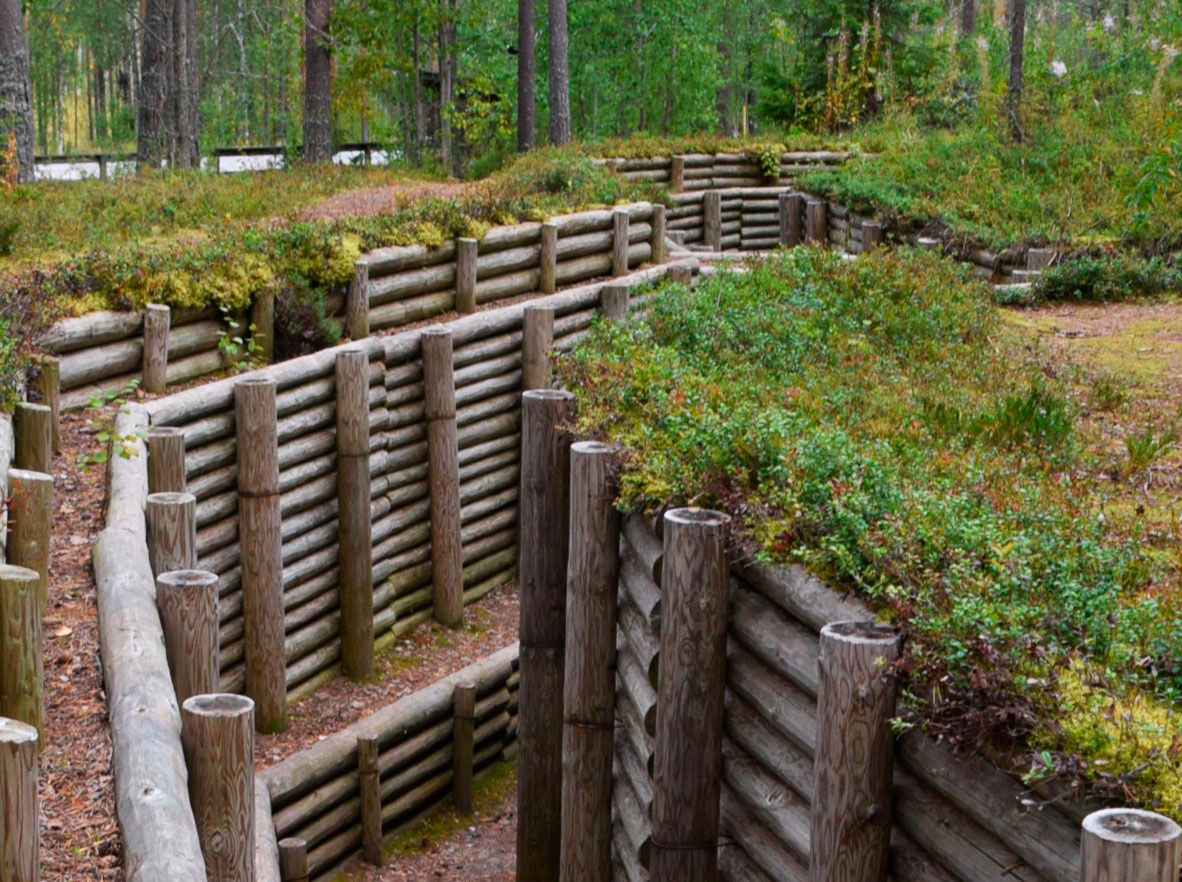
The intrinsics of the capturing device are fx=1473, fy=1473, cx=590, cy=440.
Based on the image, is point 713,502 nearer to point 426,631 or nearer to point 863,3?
point 426,631

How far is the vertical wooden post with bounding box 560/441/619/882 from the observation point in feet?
24.3

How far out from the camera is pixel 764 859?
5977 mm

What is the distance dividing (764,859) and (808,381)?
325 centimetres

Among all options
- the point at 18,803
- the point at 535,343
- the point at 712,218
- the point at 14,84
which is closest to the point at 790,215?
the point at 712,218

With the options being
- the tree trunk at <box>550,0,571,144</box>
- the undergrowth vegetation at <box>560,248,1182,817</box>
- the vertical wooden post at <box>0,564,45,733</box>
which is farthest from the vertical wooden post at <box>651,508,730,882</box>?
the tree trunk at <box>550,0,571,144</box>

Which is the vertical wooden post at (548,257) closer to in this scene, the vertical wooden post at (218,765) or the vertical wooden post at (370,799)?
the vertical wooden post at (370,799)

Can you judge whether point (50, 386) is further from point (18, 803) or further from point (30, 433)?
point (18, 803)

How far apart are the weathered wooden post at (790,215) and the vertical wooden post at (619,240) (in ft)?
29.5

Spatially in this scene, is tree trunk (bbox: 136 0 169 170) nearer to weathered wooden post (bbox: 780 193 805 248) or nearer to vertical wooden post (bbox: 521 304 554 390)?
weathered wooden post (bbox: 780 193 805 248)

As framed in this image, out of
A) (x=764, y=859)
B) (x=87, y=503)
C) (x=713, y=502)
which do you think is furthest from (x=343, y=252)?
(x=764, y=859)

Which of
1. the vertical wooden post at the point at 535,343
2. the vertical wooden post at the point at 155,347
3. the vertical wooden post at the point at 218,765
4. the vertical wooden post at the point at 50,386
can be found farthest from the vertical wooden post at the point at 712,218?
the vertical wooden post at the point at 218,765

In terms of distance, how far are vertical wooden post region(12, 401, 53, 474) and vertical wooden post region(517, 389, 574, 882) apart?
2607 millimetres

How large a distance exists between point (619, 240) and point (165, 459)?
770cm

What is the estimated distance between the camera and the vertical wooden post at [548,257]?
47.5ft
